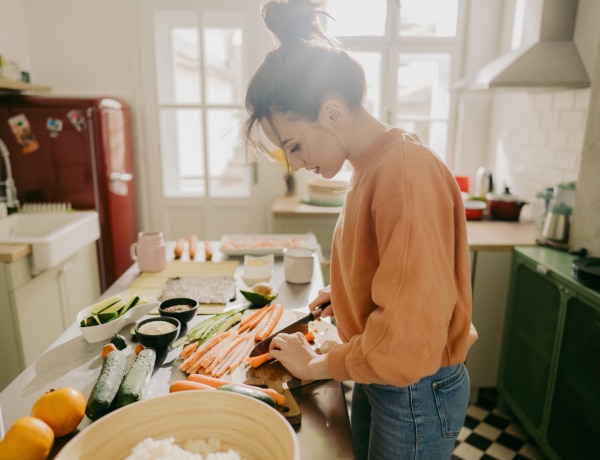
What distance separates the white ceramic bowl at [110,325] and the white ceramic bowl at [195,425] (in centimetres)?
50

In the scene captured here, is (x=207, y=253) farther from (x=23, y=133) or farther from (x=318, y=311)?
(x=23, y=133)

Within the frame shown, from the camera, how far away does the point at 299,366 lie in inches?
38.4

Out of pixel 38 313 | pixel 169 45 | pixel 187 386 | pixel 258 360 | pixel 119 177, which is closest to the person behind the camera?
pixel 187 386

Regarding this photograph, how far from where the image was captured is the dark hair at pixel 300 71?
83cm

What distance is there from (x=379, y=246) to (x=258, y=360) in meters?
0.46

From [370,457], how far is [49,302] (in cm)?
200

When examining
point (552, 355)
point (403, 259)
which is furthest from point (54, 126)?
point (552, 355)

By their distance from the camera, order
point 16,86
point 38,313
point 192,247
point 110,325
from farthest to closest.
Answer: point 16,86 < point 38,313 < point 192,247 < point 110,325

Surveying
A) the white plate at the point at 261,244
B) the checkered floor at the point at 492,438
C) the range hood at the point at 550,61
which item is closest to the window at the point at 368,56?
the range hood at the point at 550,61

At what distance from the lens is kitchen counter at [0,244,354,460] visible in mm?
842

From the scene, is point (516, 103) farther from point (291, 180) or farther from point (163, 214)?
point (163, 214)

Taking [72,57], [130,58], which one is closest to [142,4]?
[130,58]

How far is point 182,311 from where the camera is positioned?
1.31m

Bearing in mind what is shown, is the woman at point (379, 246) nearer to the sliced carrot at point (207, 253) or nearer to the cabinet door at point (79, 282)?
the sliced carrot at point (207, 253)
